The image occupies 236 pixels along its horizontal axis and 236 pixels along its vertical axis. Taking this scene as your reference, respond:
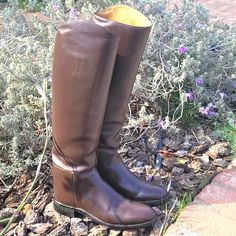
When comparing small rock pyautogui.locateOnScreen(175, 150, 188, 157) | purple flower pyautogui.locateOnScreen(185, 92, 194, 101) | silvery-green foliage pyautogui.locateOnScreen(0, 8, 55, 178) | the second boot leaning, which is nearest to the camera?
the second boot leaning

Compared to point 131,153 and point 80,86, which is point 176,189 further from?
point 80,86

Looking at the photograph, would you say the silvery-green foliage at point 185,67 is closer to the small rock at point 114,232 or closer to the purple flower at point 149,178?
the purple flower at point 149,178

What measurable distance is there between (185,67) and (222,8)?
2.63 metres

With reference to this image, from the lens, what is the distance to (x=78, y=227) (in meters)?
1.48

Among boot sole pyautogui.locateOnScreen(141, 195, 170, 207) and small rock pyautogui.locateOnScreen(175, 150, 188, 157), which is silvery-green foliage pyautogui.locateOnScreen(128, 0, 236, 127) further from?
boot sole pyautogui.locateOnScreen(141, 195, 170, 207)

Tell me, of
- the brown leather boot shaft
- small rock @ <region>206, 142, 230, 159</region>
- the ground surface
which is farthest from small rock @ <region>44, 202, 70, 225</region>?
small rock @ <region>206, 142, 230, 159</region>

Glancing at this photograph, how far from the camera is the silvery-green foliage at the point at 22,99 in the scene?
168 cm

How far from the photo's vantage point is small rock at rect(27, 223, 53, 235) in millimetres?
1473

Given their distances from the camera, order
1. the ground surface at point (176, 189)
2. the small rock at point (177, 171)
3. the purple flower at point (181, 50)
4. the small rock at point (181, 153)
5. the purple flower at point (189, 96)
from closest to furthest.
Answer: the ground surface at point (176, 189)
the small rock at point (177, 171)
the small rock at point (181, 153)
the purple flower at point (189, 96)
the purple flower at point (181, 50)

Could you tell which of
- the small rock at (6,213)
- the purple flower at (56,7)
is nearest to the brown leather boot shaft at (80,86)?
the small rock at (6,213)

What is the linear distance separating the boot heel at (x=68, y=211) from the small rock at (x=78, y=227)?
2 centimetres

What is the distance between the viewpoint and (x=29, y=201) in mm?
→ 1604

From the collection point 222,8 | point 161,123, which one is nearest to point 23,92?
point 161,123

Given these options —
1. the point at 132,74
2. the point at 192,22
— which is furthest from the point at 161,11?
the point at 132,74
